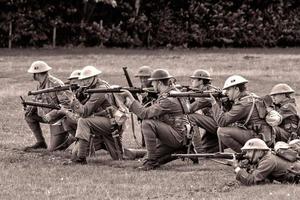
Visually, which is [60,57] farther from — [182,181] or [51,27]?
[182,181]

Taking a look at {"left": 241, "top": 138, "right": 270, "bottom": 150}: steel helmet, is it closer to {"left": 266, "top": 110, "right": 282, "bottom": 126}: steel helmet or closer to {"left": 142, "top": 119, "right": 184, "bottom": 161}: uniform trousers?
{"left": 266, "top": 110, "right": 282, "bottom": 126}: steel helmet

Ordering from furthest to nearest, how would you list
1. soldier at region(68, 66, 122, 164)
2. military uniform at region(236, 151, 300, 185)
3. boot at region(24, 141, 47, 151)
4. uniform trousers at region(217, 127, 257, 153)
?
1. boot at region(24, 141, 47, 151)
2. soldier at region(68, 66, 122, 164)
3. uniform trousers at region(217, 127, 257, 153)
4. military uniform at region(236, 151, 300, 185)

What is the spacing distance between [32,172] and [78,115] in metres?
1.86

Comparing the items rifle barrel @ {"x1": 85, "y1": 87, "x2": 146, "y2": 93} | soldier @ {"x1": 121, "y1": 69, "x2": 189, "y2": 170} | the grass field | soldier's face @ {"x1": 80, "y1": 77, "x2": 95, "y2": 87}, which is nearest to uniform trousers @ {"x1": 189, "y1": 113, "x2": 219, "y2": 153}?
the grass field

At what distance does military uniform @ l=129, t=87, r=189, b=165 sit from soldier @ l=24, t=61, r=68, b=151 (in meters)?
2.54

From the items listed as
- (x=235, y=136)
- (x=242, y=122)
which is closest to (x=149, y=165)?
(x=235, y=136)

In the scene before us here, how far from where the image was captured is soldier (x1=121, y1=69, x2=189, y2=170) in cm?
1642

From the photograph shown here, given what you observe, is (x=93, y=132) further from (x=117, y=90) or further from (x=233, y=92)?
(x=233, y=92)

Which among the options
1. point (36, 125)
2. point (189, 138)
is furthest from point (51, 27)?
point (189, 138)

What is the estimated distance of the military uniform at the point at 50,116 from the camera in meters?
18.6

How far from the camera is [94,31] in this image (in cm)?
4084

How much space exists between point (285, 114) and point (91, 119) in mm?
3530

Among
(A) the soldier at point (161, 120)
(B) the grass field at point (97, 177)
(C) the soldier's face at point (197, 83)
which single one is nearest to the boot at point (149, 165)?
(A) the soldier at point (161, 120)

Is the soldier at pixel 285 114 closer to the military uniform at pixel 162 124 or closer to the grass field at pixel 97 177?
the grass field at pixel 97 177
